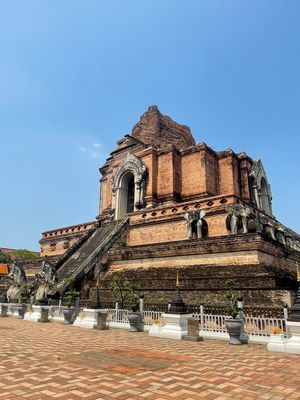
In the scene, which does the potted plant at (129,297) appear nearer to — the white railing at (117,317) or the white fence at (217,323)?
the white railing at (117,317)

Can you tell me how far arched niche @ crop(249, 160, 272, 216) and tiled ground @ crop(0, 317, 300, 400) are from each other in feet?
67.8

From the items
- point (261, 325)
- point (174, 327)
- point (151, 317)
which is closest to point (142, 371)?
point (174, 327)

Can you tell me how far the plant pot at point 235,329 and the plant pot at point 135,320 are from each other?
3854 millimetres

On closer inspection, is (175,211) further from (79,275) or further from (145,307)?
(145,307)

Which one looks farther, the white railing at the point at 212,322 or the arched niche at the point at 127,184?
the arched niche at the point at 127,184

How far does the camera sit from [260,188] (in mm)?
29688

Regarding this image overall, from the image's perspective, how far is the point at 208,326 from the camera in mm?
10922

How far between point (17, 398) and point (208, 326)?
25.9ft

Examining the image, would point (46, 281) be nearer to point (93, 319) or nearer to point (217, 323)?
point (93, 319)

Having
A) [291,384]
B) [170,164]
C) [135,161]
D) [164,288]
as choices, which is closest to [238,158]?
[170,164]

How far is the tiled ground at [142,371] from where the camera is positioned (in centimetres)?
456

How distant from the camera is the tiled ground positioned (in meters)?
4.56

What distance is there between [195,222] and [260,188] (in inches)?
528

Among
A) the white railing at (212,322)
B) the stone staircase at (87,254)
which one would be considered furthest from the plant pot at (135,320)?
the stone staircase at (87,254)
